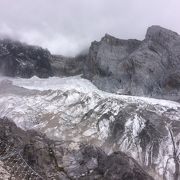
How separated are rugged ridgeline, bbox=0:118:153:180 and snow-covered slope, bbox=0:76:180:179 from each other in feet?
92.2

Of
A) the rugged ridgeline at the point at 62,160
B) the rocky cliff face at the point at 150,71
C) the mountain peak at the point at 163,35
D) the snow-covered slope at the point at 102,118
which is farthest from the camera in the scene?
the mountain peak at the point at 163,35

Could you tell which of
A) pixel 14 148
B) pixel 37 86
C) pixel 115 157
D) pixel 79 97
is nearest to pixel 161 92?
pixel 79 97

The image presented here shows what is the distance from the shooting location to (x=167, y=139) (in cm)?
15488

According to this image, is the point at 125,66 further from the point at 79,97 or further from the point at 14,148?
the point at 14,148

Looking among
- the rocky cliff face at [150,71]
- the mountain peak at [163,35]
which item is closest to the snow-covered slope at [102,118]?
the rocky cliff face at [150,71]

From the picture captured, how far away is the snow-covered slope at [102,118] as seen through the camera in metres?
153

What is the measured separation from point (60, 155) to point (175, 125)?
53.0m

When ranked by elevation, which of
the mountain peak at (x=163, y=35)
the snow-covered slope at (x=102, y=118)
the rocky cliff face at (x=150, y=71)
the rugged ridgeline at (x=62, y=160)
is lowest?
the rugged ridgeline at (x=62, y=160)

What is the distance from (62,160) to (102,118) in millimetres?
54217

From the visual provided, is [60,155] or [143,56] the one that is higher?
[143,56]

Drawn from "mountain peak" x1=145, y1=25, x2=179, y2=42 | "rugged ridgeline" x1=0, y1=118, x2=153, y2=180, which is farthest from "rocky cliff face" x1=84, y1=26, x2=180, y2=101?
"rugged ridgeline" x1=0, y1=118, x2=153, y2=180

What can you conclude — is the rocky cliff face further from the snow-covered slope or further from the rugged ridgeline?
the rugged ridgeline

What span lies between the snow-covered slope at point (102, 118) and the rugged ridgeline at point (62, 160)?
28.1m

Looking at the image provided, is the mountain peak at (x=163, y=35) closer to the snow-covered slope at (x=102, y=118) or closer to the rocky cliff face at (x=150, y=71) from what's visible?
the rocky cliff face at (x=150, y=71)
